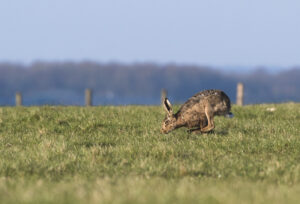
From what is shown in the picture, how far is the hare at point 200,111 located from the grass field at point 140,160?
1.09 feet

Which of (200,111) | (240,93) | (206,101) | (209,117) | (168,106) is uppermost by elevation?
(240,93)

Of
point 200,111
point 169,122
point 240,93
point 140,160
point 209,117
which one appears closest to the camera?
point 140,160

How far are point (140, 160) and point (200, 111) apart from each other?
12.6 ft

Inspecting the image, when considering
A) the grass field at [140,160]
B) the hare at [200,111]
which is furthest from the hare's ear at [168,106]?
the grass field at [140,160]

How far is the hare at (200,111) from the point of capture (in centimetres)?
1381

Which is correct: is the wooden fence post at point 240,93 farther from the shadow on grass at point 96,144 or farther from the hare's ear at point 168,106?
the shadow on grass at point 96,144

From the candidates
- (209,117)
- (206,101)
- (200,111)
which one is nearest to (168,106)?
(200,111)

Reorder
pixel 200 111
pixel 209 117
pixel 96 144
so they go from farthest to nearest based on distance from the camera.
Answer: pixel 200 111 → pixel 209 117 → pixel 96 144

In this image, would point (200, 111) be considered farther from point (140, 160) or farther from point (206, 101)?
point (140, 160)

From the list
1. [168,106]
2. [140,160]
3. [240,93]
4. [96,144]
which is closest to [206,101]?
[168,106]

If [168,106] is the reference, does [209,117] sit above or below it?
below

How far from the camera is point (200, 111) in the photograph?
13.9 metres

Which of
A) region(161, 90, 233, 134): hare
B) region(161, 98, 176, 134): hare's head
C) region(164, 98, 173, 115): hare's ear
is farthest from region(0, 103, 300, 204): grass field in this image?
region(164, 98, 173, 115): hare's ear

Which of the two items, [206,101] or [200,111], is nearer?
[206,101]
